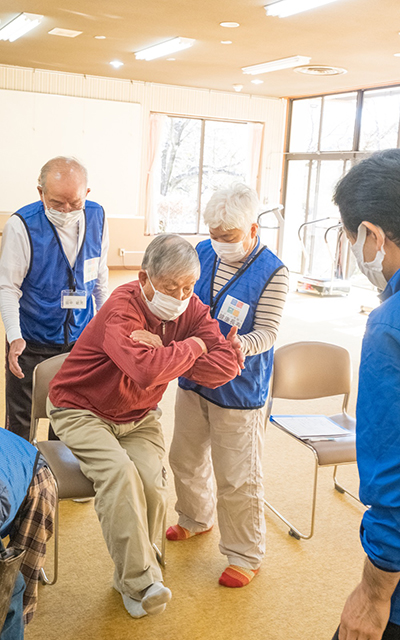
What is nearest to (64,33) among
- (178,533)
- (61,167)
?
(61,167)

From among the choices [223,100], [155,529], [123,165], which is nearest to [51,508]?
[155,529]

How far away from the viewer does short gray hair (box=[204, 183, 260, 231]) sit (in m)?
2.32

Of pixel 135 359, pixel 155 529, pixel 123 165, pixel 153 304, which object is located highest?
pixel 123 165

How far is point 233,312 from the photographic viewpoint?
2432mm

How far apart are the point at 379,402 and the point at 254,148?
11.6 m

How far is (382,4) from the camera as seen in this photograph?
5.36 m

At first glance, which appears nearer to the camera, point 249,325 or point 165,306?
point 165,306

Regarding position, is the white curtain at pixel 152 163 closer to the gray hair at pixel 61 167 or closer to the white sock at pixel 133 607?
the gray hair at pixel 61 167

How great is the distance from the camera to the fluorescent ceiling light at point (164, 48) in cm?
721

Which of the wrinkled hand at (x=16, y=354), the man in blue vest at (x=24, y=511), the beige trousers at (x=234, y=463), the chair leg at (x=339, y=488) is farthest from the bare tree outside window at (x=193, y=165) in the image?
the man in blue vest at (x=24, y=511)

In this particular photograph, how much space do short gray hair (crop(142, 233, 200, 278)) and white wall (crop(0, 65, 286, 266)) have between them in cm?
862

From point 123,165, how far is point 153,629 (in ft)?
31.4

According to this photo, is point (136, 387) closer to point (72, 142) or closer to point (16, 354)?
point (16, 354)

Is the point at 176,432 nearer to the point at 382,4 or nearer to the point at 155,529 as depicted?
the point at 155,529
